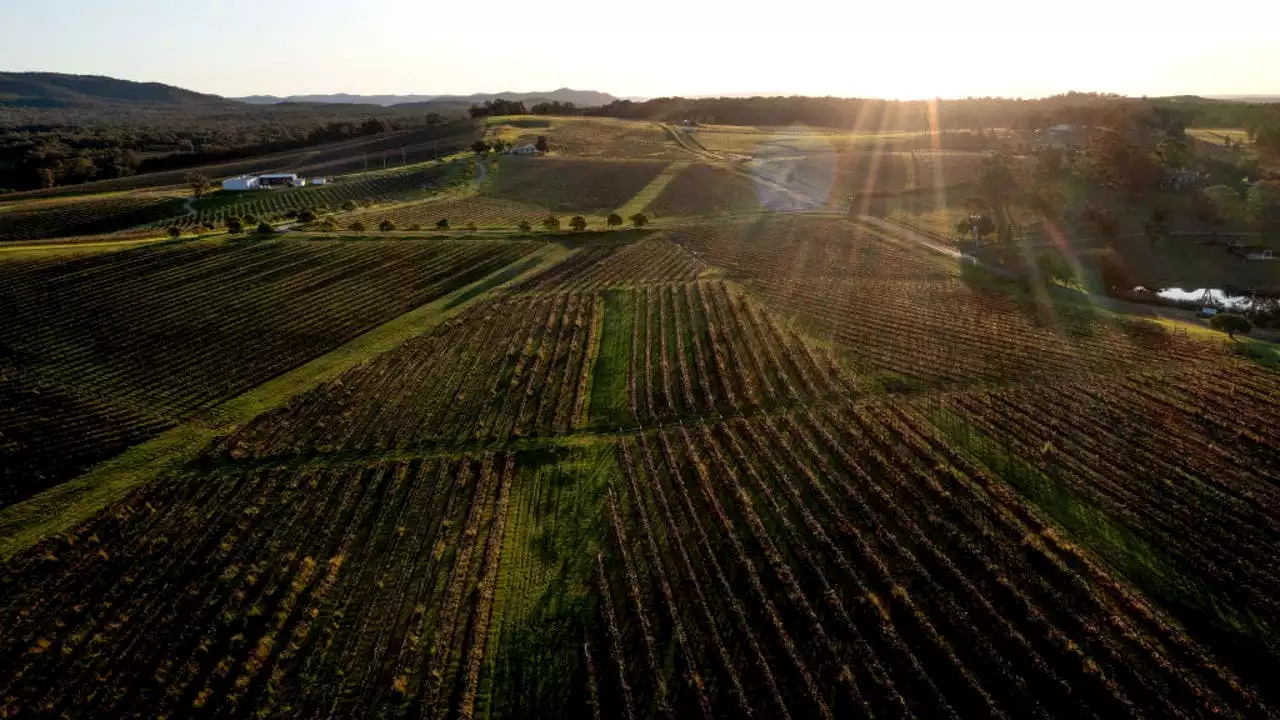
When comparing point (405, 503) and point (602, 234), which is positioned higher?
point (602, 234)

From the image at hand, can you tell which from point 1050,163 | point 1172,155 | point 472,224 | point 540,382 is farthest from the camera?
point 1050,163

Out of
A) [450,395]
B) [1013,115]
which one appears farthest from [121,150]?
[1013,115]

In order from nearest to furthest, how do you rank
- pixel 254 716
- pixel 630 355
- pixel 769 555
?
1. pixel 254 716
2. pixel 769 555
3. pixel 630 355

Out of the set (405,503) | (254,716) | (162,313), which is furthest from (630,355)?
(162,313)

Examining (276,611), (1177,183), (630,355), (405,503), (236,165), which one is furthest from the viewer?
(236,165)

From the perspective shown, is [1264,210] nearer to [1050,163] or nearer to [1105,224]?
[1105,224]

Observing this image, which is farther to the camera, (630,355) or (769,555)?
(630,355)

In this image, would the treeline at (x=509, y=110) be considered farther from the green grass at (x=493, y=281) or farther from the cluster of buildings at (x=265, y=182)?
the green grass at (x=493, y=281)

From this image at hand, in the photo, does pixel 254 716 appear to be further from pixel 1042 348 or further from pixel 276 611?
pixel 1042 348
